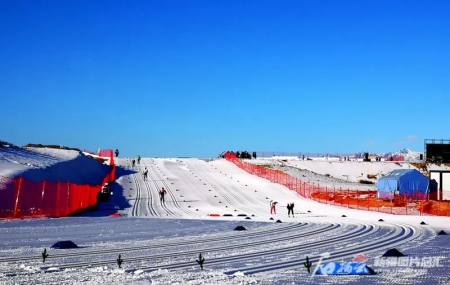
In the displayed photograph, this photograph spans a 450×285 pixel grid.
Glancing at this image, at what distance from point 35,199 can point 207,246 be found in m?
15.9

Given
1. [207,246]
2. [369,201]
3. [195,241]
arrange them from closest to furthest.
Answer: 1. [207,246]
2. [195,241]
3. [369,201]

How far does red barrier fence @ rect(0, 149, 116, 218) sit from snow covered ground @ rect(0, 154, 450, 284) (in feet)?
4.93

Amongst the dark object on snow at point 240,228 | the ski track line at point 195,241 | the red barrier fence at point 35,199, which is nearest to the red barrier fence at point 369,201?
the ski track line at point 195,241

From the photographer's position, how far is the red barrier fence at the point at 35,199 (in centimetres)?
3200

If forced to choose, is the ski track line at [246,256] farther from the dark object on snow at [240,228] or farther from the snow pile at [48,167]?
the snow pile at [48,167]

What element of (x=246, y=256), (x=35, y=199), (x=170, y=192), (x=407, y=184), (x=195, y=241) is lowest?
(x=246, y=256)

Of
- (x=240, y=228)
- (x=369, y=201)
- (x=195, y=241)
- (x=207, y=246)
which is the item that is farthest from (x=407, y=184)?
(x=207, y=246)

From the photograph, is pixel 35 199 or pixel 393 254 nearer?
pixel 393 254

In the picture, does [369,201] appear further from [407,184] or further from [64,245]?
[64,245]

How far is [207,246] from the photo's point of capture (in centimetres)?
2061

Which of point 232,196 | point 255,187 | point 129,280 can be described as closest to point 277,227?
point 129,280

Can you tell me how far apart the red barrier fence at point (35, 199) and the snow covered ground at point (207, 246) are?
1503 millimetres

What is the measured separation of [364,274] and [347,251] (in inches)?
189

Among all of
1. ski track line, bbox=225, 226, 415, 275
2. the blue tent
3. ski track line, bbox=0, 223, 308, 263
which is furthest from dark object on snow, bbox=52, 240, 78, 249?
the blue tent
